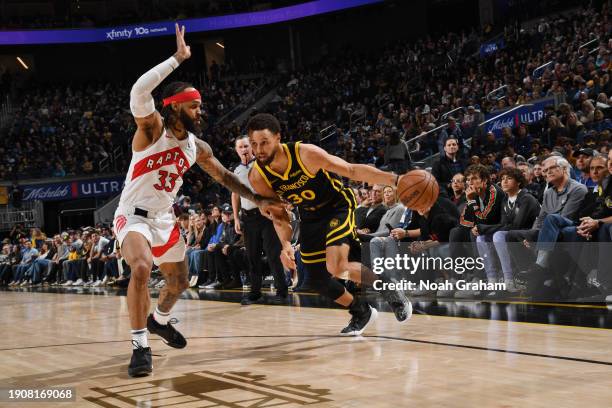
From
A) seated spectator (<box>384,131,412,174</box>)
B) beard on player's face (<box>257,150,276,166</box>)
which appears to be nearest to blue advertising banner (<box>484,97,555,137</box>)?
seated spectator (<box>384,131,412,174</box>)

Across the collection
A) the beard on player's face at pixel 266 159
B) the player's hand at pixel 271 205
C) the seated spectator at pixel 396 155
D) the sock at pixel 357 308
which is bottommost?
the sock at pixel 357 308

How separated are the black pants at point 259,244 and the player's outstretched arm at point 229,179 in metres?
3.15

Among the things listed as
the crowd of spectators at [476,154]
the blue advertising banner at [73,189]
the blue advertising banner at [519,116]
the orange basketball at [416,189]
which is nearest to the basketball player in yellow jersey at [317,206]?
the orange basketball at [416,189]

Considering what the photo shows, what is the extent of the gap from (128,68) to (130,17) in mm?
3463

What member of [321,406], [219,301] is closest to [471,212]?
[219,301]

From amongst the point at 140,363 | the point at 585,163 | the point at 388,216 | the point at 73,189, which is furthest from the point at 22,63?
the point at 140,363

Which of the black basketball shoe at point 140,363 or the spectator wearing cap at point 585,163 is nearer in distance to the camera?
the black basketball shoe at point 140,363

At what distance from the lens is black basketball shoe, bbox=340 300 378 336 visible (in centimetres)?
540

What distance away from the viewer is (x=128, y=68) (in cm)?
3569

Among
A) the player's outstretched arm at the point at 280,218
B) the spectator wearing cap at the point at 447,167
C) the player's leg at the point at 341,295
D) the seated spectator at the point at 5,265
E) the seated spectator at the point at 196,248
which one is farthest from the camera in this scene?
the seated spectator at the point at 5,265

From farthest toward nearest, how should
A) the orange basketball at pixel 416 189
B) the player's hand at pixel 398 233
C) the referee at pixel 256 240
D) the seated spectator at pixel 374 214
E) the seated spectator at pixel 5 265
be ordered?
the seated spectator at pixel 5 265
the seated spectator at pixel 374 214
the referee at pixel 256 240
the player's hand at pixel 398 233
the orange basketball at pixel 416 189

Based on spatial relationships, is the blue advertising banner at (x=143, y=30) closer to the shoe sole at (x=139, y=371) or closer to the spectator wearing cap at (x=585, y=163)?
the spectator wearing cap at (x=585, y=163)

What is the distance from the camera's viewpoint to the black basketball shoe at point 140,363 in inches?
170

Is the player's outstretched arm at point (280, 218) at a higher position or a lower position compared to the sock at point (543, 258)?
higher
